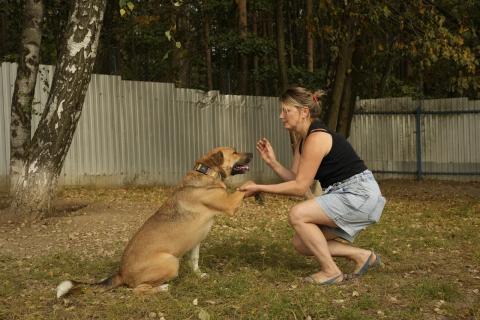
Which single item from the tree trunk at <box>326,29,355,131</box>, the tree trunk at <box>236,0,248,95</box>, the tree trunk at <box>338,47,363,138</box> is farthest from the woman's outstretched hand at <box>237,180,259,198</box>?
the tree trunk at <box>236,0,248,95</box>

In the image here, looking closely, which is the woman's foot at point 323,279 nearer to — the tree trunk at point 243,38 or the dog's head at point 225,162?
the dog's head at point 225,162

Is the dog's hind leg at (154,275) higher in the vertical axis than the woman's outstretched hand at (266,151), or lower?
lower

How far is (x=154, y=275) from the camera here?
526 cm

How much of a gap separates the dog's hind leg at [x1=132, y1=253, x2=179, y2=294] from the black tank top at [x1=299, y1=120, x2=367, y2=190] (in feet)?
5.17

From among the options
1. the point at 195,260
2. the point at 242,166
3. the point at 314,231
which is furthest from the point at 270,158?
A: the point at 195,260

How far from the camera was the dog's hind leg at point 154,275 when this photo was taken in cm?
524

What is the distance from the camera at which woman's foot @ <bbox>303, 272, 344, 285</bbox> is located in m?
5.58

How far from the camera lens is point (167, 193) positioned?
1312cm

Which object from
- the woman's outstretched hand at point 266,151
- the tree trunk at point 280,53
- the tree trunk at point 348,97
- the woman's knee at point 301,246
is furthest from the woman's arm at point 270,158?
the tree trunk at point 348,97

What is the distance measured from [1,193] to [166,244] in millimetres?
7123

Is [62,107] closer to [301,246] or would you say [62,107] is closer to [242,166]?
[242,166]

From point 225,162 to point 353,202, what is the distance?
1262 mm

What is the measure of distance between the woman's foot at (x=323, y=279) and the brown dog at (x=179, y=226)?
3.06ft

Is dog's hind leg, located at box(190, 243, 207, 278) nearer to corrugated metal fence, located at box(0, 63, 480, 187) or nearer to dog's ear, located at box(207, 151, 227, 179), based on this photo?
dog's ear, located at box(207, 151, 227, 179)
